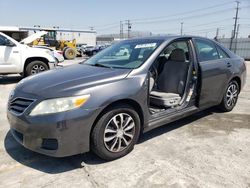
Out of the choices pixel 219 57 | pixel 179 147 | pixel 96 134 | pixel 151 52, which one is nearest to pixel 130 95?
pixel 96 134

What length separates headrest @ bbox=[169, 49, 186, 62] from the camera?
4.20 meters

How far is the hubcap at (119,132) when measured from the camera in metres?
3.02

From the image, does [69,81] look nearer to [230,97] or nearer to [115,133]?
[115,133]

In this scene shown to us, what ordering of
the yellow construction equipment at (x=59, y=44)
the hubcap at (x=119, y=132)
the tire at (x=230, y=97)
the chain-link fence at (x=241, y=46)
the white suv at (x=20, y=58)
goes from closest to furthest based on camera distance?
the hubcap at (x=119, y=132)
the tire at (x=230, y=97)
the white suv at (x=20, y=58)
the yellow construction equipment at (x=59, y=44)
the chain-link fence at (x=241, y=46)

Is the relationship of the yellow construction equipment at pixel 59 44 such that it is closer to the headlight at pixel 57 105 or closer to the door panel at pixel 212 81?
the door panel at pixel 212 81

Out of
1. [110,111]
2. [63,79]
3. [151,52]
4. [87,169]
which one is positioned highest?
[151,52]

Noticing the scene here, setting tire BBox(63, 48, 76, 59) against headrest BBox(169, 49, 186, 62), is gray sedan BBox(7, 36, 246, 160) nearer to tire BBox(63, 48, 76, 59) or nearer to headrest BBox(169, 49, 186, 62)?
headrest BBox(169, 49, 186, 62)

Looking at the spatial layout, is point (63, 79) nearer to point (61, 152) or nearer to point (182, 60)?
point (61, 152)

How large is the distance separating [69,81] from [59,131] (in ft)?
2.12

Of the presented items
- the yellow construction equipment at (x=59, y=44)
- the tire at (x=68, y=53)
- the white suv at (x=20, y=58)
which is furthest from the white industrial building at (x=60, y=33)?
the white suv at (x=20, y=58)

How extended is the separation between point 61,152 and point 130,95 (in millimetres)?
1018

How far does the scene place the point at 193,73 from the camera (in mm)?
4066

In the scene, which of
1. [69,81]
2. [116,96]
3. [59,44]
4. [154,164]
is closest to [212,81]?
[154,164]

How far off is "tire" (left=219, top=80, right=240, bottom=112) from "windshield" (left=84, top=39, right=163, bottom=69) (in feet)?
6.41
